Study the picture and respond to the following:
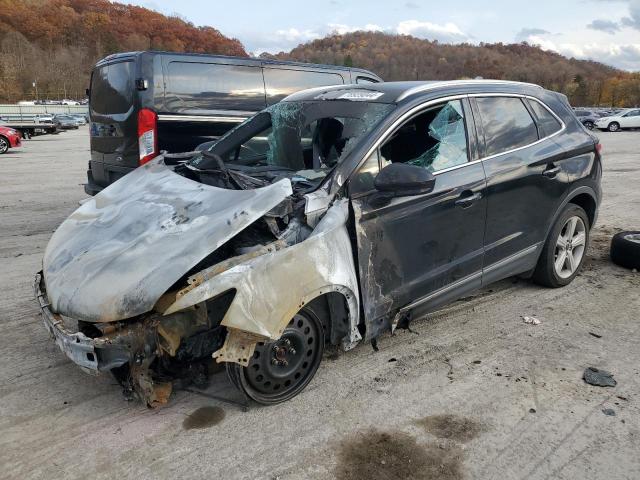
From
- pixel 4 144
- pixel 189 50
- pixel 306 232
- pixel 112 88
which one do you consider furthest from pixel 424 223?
pixel 189 50

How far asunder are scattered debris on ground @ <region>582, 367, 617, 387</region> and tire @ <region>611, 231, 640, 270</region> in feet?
7.88

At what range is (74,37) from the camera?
122500 mm

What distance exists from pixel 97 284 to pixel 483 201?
2.58 m

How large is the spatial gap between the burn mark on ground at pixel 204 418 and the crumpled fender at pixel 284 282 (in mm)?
569

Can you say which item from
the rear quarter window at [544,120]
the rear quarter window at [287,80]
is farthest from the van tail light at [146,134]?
the rear quarter window at [544,120]

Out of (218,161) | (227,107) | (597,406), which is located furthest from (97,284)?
(227,107)

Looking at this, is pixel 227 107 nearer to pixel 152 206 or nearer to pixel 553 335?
pixel 152 206

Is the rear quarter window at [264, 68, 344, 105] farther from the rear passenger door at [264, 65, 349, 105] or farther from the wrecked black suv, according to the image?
the wrecked black suv

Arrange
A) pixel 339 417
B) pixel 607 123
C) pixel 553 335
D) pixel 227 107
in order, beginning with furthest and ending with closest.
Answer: pixel 607 123
pixel 227 107
pixel 553 335
pixel 339 417

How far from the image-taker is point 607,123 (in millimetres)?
35156

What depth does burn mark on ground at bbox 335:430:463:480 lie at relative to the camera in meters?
2.48

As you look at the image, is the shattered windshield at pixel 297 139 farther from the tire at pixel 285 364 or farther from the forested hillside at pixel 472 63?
the forested hillside at pixel 472 63

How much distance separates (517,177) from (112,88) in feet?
15.6

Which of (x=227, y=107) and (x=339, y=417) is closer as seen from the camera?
(x=339, y=417)
